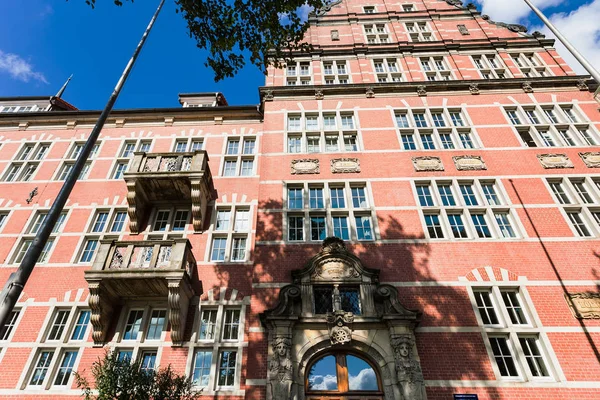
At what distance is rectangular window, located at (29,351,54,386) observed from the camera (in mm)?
11742

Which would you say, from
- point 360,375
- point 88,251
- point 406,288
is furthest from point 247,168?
point 360,375

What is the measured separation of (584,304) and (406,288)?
5766 mm

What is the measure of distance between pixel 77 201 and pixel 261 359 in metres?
11.7

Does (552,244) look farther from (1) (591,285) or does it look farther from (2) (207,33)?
(2) (207,33)

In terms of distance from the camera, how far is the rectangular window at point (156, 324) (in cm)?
1239

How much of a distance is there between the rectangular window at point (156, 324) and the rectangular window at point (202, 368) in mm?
1699

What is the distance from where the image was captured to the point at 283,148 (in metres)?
16.5

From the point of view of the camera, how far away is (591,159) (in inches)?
594

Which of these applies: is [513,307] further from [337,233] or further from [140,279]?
[140,279]

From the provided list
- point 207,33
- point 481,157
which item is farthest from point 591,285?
point 207,33

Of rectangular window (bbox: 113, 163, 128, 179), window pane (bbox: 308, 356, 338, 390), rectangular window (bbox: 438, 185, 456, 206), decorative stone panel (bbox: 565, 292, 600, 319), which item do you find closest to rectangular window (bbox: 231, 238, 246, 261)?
window pane (bbox: 308, 356, 338, 390)

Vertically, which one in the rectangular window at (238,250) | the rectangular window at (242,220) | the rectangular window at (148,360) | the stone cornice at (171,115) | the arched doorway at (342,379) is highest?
the stone cornice at (171,115)

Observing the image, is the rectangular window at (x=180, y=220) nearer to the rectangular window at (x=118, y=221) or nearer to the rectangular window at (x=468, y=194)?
the rectangular window at (x=118, y=221)

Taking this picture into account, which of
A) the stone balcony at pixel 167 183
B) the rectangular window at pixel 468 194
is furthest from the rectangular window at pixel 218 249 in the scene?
the rectangular window at pixel 468 194
